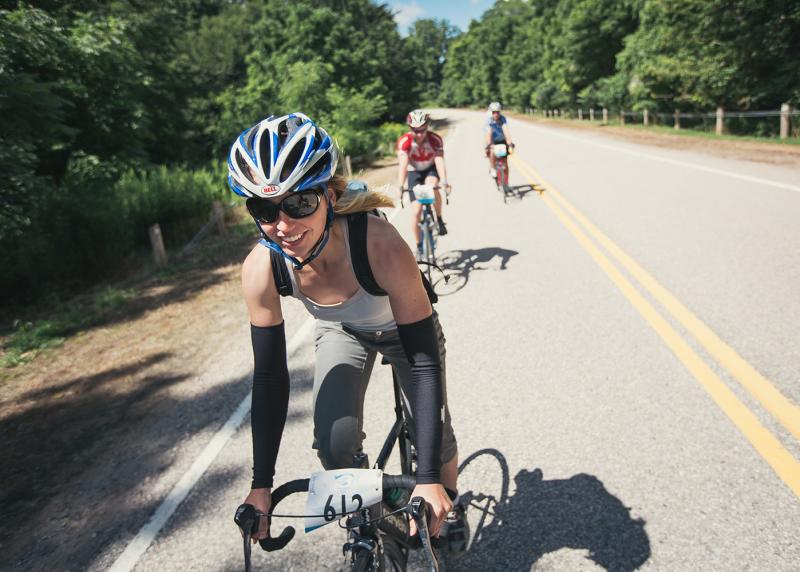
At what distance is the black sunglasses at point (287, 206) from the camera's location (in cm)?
187

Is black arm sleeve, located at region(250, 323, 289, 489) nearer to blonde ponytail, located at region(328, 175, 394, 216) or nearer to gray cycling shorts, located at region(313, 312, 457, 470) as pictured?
gray cycling shorts, located at region(313, 312, 457, 470)

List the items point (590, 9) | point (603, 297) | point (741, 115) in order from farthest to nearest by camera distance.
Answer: point (590, 9) → point (741, 115) → point (603, 297)

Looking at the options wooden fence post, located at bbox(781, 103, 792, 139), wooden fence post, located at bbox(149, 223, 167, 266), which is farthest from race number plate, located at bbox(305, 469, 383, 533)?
wooden fence post, located at bbox(781, 103, 792, 139)

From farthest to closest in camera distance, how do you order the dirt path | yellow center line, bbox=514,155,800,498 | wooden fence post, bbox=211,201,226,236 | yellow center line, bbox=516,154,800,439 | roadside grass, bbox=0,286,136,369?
the dirt path
wooden fence post, bbox=211,201,226,236
roadside grass, bbox=0,286,136,369
yellow center line, bbox=516,154,800,439
yellow center line, bbox=514,155,800,498

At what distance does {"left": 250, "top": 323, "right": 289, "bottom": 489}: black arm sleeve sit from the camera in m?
1.98

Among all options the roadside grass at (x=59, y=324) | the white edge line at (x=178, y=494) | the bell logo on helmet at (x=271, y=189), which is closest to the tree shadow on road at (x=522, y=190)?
the roadside grass at (x=59, y=324)

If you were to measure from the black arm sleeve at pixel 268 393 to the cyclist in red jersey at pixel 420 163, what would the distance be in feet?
16.6

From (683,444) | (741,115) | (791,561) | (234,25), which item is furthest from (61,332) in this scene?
(234,25)

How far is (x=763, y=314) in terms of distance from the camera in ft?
15.5

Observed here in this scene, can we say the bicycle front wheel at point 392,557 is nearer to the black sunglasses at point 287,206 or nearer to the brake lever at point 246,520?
the brake lever at point 246,520

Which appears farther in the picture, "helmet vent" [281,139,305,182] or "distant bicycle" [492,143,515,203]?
"distant bicycle" [492,143,515,203]

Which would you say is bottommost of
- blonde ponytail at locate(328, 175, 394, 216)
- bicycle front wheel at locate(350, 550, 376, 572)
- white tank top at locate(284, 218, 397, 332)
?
bicycle front wheel at locate(350, 550, 376, 572)

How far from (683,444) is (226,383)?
3.66 metres

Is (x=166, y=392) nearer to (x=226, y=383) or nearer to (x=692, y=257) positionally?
(x=226, y=383)
